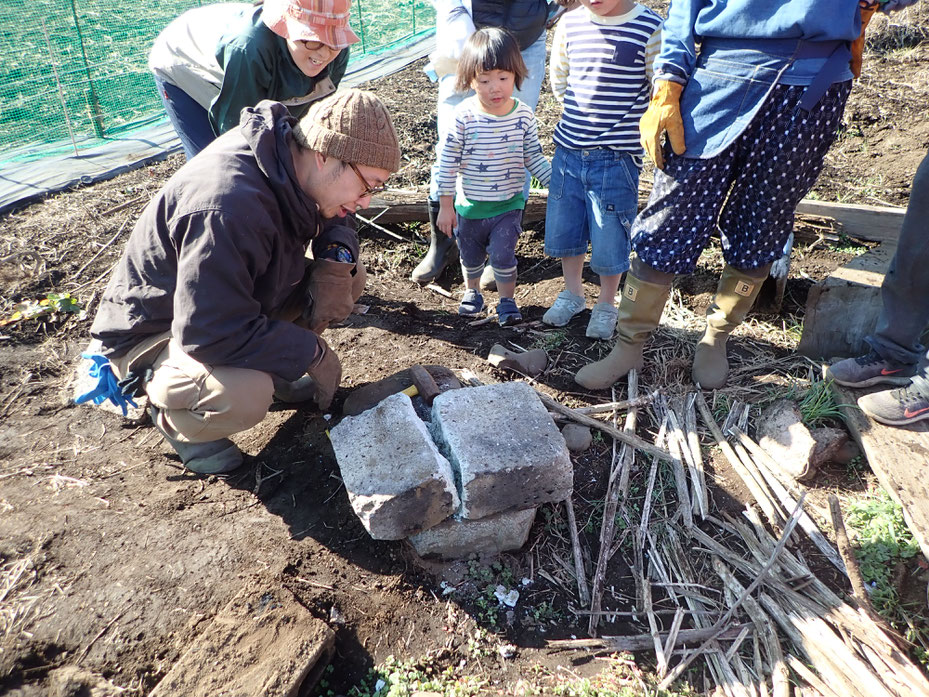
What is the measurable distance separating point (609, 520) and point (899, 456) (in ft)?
4.07

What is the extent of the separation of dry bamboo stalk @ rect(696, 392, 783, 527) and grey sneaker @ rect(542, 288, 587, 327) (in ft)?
3.01

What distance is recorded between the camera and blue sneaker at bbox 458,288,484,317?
13.0 ft

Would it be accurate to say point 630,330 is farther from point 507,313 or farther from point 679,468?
point 507,313

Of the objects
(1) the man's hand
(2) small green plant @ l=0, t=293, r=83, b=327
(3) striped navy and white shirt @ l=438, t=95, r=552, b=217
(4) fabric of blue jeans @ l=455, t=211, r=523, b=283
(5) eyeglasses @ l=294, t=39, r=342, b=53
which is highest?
(5) eyeglasses @ l=294, t=39, r=342, b=53

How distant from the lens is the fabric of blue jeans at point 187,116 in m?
3.48

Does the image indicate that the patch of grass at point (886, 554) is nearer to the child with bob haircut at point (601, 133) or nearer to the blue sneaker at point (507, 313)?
the child with bob haircut at point (601, 133)

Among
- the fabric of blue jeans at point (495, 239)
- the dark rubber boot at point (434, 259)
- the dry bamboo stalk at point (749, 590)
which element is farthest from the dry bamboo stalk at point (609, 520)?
the dark rubber boot at point (434, 259)

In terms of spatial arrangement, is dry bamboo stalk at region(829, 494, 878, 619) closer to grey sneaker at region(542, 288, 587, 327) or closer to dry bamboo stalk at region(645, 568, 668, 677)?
dry bamboo stalk at region(645, 568, 668, 677)

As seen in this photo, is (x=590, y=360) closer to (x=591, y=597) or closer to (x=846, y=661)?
(x=591, y=597)

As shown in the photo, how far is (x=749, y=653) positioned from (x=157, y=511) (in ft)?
7.74

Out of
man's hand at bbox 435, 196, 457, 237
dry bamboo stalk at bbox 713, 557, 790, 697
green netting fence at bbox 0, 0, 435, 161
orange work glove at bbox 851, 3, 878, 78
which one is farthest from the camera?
green netting fence at bbox 0, 0, 435, 161

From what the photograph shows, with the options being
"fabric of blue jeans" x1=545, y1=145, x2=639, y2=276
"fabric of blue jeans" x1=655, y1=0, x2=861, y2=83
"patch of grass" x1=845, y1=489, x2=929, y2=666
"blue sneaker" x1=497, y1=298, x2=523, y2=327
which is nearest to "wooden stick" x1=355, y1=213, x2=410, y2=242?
"blue sneaker" x1=497, y1=298, x2=523, y2=327

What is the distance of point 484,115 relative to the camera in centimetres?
348

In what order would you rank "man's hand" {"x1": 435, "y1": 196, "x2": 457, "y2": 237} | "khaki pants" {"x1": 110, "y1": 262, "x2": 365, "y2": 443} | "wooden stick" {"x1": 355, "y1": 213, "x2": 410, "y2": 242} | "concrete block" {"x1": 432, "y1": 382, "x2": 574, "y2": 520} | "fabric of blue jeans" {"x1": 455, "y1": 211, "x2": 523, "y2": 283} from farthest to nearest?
"wooden stick" {"x1": 355, "y1": 213, "x2": 410, "y2": 242}
"fabric of blue jeans" {"x1": 455, "y1": 211, "x2": 523, "y2": 283}
"man's hand" {"x1": 435, "y1": 196, "x2": 457, "y2": 237}
"khaki pants" {"x1": 110, "y1": 262, "x2": 365, "y2": 443}
"concrete block" {"x1": 432, "y1": 382, "x2": 574, "y2": 520}
